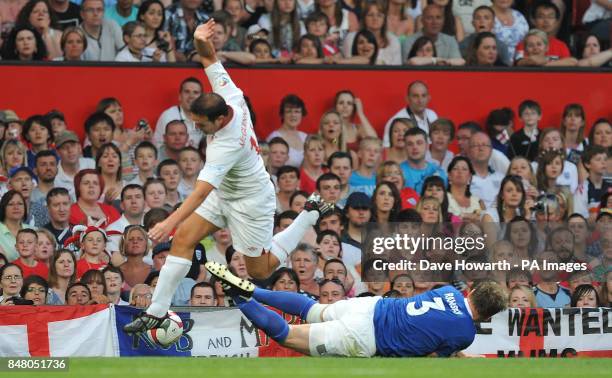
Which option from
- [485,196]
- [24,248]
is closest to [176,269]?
[24,248]

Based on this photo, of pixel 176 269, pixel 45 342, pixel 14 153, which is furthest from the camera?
pixel 14 153

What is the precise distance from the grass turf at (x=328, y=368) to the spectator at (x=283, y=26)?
288 inches

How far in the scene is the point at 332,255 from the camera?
15.9 meters

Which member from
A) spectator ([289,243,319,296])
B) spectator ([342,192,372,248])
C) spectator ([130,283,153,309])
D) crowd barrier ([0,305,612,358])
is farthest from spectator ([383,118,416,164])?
spectator ([130,283,153,309])

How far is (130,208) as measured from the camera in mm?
16094

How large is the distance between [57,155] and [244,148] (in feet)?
15.9

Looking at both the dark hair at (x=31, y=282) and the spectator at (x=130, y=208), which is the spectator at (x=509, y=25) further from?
the dark hair at (x=31, y=282)

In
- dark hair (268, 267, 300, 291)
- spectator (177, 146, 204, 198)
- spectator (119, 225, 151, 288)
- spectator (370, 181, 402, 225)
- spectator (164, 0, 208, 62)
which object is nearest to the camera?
dark hair (268, 267, 300, 291)

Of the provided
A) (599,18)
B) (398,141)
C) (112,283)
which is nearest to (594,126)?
(599,18)

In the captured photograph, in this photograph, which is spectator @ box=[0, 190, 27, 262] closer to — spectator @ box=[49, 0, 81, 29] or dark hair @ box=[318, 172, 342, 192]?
spectator @ box=[49, 0, 81, 29]

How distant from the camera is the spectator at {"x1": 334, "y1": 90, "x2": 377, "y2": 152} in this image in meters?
18.0

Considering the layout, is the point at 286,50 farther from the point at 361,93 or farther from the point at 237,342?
the point at 237,342

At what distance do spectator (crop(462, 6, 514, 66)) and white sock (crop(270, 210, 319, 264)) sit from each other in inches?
234

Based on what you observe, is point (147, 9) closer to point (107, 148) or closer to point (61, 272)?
point (107, 148)
